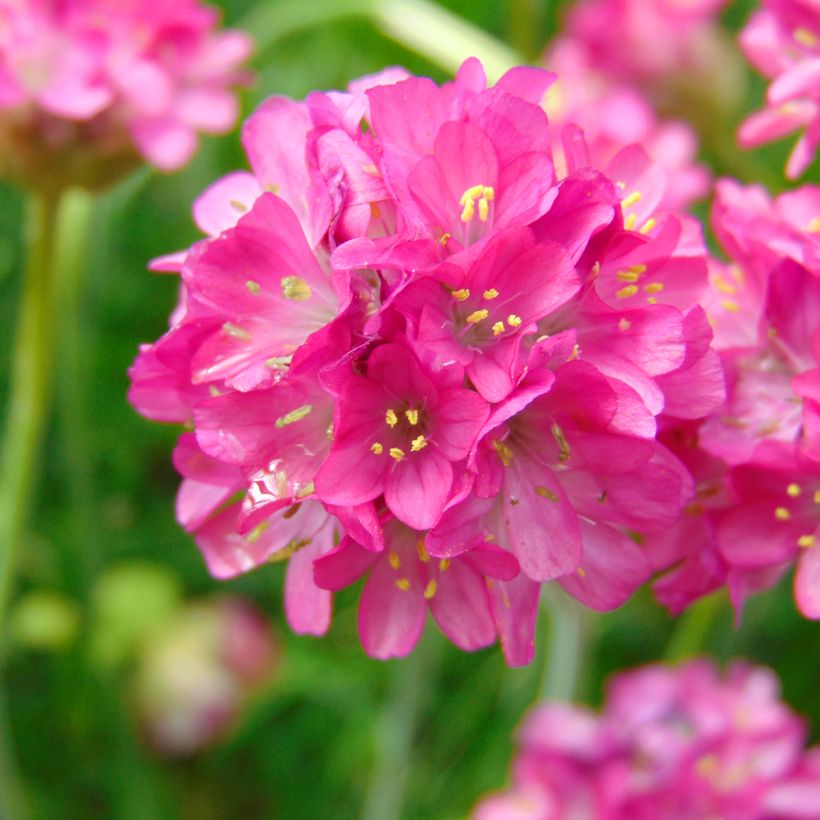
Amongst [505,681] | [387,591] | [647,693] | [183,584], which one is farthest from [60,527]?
[387,591]

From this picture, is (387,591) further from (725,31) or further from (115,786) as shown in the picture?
(725,31)

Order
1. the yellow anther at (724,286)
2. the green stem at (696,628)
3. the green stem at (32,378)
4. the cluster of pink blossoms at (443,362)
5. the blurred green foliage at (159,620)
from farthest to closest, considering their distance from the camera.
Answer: the blurred green foliage at (159,620), the green stem at (696,628), the green stem at (32,378), the yellow anther at (724,286), the cluster of pink blossoms at (443,362)

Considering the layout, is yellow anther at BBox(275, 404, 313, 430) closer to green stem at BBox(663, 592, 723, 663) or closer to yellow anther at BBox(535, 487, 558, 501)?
yellow anther at BBox(535, 487, 558, 501)

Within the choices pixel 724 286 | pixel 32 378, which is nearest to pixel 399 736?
pixel 32 378

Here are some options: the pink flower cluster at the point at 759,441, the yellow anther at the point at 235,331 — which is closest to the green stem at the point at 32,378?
the yellow anther at the point at 235,331

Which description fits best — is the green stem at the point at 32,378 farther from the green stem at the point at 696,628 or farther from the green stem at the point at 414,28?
the green stem at the point at 696,628

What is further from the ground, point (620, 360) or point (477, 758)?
point (620, 360)
